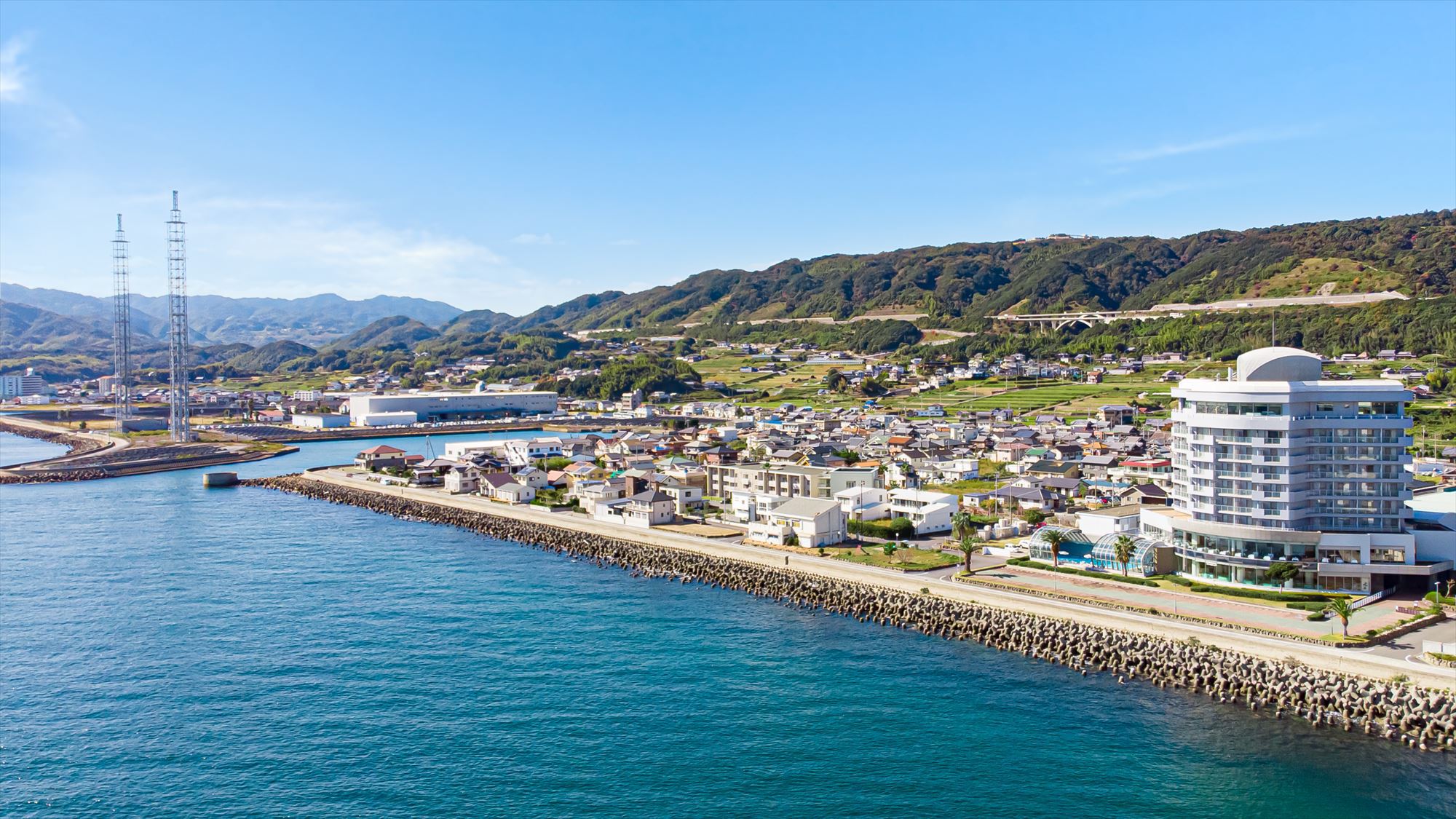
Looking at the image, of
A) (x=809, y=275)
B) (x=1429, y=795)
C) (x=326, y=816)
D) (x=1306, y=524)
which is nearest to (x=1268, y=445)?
(x=1306, y=524)

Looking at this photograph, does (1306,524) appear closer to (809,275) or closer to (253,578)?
(253,578)

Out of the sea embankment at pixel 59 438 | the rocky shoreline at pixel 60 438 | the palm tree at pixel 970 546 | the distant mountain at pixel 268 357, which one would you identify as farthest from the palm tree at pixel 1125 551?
the distant mountain at pixel 268 357

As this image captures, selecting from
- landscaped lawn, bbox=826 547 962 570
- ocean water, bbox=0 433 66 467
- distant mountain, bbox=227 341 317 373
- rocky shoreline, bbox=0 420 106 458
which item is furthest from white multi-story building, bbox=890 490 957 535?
distant mountain, bbox=227 341 317 373

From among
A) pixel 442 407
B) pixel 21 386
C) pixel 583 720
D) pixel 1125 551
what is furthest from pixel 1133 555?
pixel 21 386

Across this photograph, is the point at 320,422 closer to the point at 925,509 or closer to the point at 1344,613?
the point at 925,509

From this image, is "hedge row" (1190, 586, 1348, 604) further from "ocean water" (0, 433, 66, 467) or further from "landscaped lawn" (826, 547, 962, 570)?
"ocean water" (0, 433, 66, 467)

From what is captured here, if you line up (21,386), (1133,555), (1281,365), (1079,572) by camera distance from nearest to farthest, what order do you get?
(1281,365)
(1133,555)
(1079,572)
(21,386)
